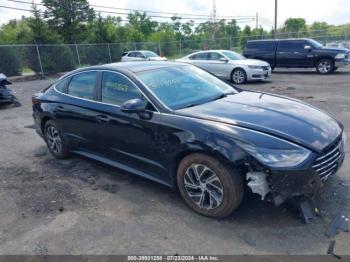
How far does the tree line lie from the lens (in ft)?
78.0

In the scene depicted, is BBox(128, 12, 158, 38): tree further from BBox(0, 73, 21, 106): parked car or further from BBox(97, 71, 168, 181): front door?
BBox(97, 71, 168, 181): front door

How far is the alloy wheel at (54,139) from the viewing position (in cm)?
552

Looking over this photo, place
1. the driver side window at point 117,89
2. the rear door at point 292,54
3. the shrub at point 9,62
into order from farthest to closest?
the shrub at point 9,62 → the rear door at point 292,54 → the driver side window at point 117,89

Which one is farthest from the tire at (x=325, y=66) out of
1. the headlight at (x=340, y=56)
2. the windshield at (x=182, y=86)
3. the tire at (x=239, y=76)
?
the windshield at (x=182, y=86)

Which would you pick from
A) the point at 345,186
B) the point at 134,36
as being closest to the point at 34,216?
the point at 345,186

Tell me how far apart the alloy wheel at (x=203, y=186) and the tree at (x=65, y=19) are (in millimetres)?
38035

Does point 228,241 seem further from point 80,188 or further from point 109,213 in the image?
point 80,188

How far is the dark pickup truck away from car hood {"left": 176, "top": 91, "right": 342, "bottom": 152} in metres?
13.4

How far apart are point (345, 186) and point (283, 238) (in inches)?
55.0

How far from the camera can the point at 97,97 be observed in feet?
15.1

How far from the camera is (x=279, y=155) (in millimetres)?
3098

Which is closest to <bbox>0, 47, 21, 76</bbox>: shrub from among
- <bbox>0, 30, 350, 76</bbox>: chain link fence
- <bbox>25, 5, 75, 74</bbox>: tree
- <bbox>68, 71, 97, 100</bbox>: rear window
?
<bbox>0, 30, 350, 76</bbox>: chain link fence

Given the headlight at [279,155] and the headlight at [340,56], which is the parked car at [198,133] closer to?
the headlight at [279,155]

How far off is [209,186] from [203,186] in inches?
2.7
